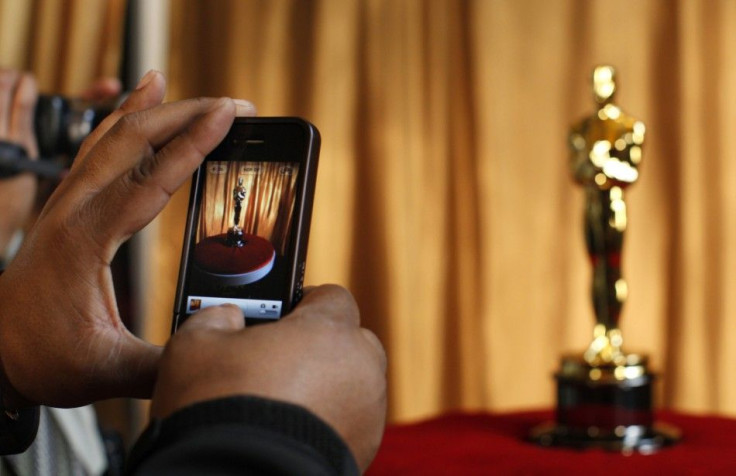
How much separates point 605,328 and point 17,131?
2.55 feet

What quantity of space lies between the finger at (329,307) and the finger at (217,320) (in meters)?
0.03

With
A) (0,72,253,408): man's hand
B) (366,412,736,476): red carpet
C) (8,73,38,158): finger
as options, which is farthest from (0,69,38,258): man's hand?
(0,72,253,408): man's hand

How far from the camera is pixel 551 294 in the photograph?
1737 millimetres

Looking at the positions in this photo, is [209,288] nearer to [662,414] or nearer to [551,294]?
[662,414]

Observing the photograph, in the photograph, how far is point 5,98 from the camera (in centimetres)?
120

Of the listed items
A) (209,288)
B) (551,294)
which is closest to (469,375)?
(551,294)

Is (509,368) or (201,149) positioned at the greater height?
(201,149)

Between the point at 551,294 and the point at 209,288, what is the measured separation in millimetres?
1281

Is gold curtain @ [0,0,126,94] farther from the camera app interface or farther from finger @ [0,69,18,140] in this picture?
the camera app interface

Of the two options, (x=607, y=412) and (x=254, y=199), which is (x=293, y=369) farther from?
(x=607, y=412)

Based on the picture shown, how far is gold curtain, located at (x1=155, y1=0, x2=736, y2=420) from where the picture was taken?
1.63 m

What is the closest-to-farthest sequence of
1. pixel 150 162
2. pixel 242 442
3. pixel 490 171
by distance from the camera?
pixel 242 442, pixel 150 162, pixel 490 171

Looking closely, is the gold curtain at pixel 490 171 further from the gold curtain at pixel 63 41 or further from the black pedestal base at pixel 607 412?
the black pedestal base at pixel 607 412

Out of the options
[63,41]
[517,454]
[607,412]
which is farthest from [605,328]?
[63,41]
